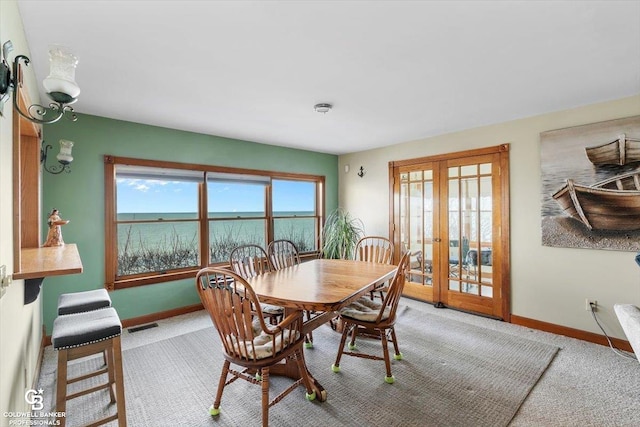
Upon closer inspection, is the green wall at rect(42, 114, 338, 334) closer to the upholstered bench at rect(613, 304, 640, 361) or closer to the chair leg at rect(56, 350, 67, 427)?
the chair leg at rect(56, 350, 67, 427)

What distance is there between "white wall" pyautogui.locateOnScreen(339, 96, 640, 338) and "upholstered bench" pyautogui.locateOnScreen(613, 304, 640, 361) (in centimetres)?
106

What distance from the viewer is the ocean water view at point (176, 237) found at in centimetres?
373

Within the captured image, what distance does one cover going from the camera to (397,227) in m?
4.98

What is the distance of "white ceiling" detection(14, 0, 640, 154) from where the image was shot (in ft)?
5.48

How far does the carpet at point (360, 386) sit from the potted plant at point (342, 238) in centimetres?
200

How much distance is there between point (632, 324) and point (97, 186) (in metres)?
4.86

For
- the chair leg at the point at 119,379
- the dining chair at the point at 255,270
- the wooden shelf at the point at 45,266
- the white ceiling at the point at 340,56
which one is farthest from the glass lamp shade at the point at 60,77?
the dining chair at the point at 255,270

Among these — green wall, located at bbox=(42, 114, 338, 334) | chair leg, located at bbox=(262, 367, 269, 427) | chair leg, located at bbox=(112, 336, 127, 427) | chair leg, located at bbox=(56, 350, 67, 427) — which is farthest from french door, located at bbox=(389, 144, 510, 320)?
chair leg, located at bbox=(56, 350, 67, 427)

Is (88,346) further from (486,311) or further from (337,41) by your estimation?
(486,311)

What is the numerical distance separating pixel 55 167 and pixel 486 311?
17.2 ft

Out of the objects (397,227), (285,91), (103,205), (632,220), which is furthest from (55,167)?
Result: (632,220)

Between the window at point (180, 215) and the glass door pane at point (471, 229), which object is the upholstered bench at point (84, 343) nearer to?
the window at point (180, 215)

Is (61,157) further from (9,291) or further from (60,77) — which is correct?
(60,77)

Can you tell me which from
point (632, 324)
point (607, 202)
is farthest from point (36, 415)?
point (607, 202)
